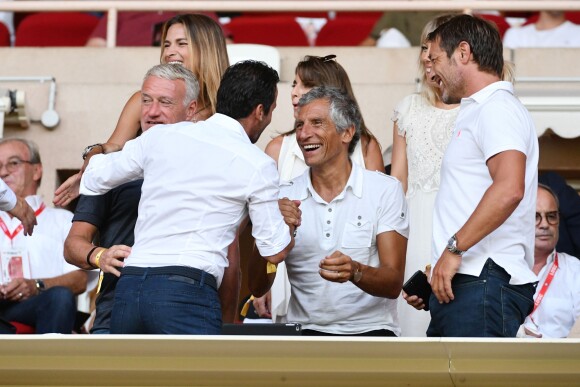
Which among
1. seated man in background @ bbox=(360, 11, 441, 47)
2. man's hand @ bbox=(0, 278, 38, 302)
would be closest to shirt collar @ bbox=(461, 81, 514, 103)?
man's hand @ bbox=(0, 278, 38, 302)

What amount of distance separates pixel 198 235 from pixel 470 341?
3.31ft

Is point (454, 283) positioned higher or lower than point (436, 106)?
lower

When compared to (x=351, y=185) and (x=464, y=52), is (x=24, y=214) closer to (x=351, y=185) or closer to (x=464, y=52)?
(x=351, y=185)

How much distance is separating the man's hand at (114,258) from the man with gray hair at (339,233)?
2.68ft

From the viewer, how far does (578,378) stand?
3846mm

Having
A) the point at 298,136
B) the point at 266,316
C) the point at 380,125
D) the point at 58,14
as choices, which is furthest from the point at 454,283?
the point at 58,14

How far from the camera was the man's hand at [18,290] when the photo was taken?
6.36 m

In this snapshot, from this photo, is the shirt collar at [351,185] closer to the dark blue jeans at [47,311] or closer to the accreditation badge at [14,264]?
the dark blue jeans at [47,311]

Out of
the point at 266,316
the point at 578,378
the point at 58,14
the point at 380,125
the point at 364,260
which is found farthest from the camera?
the point at 58,14

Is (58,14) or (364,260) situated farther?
(58,14)

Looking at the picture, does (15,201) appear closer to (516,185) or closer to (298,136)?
(298,136)

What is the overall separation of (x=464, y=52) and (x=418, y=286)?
82cm

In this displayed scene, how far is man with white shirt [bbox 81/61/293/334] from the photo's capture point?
4316 millimetres

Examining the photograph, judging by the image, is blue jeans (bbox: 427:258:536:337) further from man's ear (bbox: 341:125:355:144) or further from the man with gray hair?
man's ear (bbox: 341:125:355:144)
